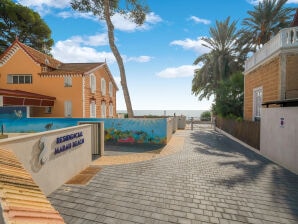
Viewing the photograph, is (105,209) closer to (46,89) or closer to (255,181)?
(255,181)

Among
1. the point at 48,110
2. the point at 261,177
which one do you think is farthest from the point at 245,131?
the point at 48,110

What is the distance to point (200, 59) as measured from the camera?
31.1 metres

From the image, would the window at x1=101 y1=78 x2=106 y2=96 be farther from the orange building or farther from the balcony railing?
the balcony railing

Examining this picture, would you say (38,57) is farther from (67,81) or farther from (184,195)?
(184,195)

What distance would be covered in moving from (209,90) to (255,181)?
1087 inches

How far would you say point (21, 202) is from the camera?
176 cm

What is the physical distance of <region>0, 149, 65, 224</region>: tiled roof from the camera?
1544mm

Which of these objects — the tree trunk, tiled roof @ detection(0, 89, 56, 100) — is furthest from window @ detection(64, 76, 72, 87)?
the tree trunk

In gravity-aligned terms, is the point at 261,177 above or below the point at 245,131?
below

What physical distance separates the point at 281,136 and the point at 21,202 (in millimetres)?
9654

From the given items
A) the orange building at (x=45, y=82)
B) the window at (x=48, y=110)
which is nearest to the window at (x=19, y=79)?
the orange building at (x=45, y=82)

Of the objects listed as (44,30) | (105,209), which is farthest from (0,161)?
(44,30)

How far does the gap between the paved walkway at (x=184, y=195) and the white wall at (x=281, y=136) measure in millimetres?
532

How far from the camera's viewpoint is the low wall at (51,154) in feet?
15.9
